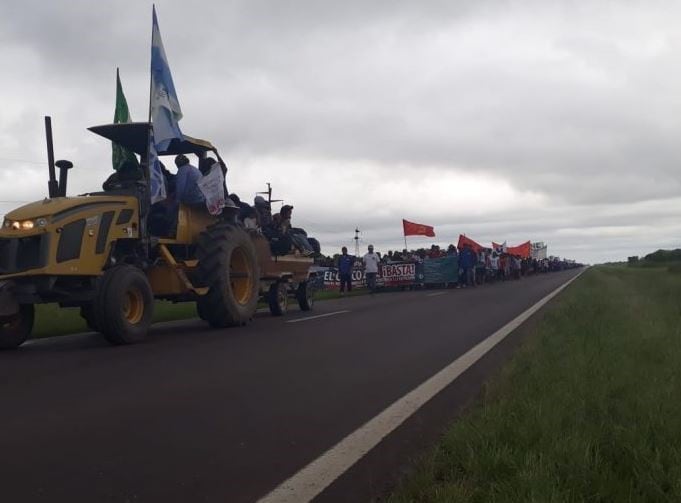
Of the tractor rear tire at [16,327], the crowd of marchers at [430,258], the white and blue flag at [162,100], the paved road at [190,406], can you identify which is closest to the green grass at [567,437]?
the paved road at [190,406]

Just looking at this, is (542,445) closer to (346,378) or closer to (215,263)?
(346,378)

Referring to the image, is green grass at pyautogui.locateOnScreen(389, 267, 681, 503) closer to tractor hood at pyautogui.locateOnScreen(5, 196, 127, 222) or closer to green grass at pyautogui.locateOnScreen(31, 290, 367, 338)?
tractor hood at pyautogui.locateOnScreen(5, 196, 127, 222)

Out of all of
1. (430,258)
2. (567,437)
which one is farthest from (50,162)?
(430,258)

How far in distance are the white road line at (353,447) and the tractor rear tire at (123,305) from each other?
4.26 metres

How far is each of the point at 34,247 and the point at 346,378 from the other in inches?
177

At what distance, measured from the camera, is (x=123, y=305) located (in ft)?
31.0

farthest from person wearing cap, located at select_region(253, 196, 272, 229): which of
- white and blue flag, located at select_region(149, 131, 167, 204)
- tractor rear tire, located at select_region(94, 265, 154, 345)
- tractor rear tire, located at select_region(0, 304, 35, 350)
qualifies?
tractor rear tire, located at select_region(0, 304, 35, 350)

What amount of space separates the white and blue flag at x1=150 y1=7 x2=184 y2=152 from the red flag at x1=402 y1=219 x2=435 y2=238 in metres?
28.9

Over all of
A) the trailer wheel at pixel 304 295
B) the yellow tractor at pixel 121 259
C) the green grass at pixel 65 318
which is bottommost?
the green grass at pixel 65 318

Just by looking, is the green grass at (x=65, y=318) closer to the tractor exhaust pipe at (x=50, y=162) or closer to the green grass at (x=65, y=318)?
the green grass at (x=65, y=318)

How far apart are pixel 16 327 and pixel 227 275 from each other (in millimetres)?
3254

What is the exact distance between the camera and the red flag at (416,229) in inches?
1585

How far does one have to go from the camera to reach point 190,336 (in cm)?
Answer: 1081

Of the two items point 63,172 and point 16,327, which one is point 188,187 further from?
point 16,327
